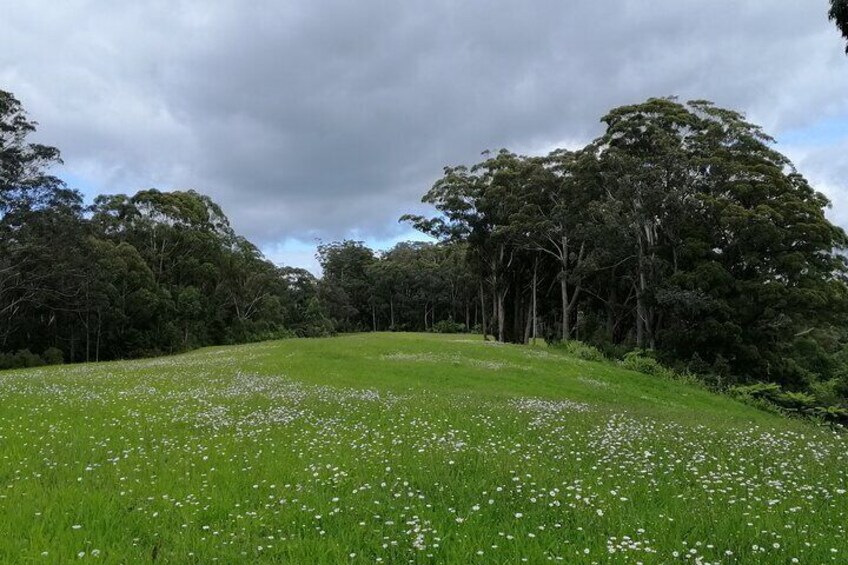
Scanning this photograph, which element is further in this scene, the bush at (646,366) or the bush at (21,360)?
the bush at (21,360)

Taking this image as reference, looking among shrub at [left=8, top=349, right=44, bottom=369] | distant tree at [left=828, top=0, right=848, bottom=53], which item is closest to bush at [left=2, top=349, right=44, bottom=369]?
shrub at [left=8, top=349, right=44, bottom=369]

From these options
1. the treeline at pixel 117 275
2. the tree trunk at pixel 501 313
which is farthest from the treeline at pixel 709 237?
the treeline at pixel 117 275

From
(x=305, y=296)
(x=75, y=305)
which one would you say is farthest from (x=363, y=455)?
(x=305, y=296)

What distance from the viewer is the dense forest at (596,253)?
4028 centimetres

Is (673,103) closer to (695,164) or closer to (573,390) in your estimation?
(695,164)

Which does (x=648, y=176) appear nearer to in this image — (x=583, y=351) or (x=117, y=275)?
(x=583, y=351)

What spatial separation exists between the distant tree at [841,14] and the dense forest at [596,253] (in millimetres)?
29556

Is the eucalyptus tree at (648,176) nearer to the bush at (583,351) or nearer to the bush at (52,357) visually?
the bush at (583,351)

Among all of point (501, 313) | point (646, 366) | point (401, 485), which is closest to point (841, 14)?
point (401, 485)

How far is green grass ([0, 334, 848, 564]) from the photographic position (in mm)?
6117

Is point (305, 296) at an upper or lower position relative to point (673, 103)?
lower

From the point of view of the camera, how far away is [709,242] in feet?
140

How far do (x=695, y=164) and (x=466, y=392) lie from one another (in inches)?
1122

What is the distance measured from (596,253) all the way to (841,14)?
3632 cm
